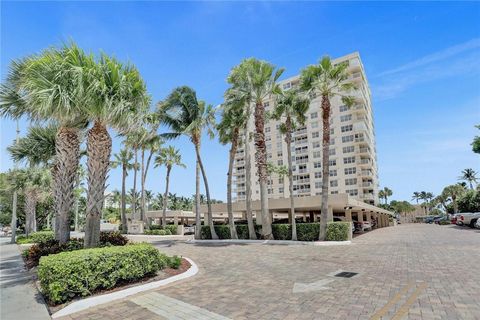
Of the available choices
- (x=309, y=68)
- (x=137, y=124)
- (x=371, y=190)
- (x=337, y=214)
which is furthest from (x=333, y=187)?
(x=137, y=124)

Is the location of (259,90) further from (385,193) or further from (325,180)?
(385,193)

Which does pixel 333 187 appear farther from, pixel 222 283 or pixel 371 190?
pixel 222 283

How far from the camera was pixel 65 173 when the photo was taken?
39.2ft

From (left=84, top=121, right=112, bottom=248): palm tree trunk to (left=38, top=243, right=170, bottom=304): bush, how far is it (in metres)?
2.41

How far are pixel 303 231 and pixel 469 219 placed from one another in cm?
3148

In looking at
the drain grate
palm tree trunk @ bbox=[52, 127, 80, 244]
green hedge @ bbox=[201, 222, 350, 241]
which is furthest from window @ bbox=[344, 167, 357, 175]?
palm tree trunk @ bbox=[52, 127, 80, 244]

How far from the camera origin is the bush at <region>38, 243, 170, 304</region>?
23.5 feet

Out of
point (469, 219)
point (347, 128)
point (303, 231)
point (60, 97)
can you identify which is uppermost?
point (347, 128)

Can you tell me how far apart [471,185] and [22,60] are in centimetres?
10758

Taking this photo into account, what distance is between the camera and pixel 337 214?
56031 millimetres

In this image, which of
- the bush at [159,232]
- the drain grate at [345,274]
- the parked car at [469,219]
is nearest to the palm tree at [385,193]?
the parked car at [469,219]

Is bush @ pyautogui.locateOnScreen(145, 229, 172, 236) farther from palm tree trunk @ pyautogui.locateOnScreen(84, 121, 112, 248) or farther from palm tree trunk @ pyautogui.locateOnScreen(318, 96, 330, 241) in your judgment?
palm tree trunk @ pyautogui.locateOnScreen(84, 121, 112, 248)

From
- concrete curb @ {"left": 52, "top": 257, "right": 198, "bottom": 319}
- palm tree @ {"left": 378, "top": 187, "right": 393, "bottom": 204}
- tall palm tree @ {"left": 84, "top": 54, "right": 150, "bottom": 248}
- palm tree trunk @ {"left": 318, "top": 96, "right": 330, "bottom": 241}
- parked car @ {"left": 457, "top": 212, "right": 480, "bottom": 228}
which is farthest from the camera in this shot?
palm tree @ {"left": 378, "top": 187, "right": 393, "bottom": 204}

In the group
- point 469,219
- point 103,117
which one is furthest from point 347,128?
point 103,117
